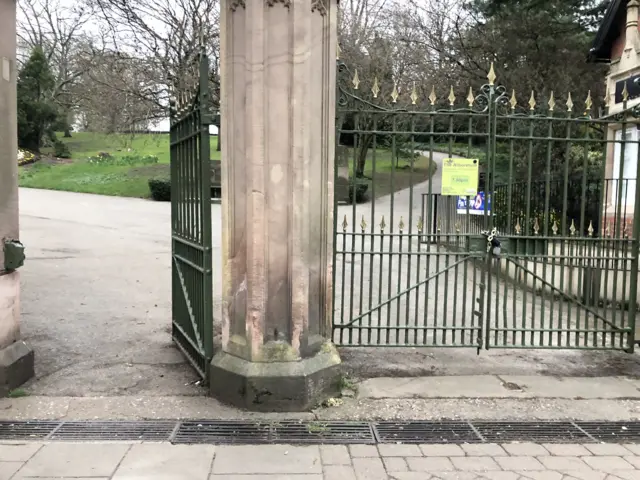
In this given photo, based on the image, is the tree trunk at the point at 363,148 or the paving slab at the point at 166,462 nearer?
the paving slab at the point at 166,462

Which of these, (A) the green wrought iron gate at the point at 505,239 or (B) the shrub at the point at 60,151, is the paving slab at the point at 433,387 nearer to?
(A) the green wrought iron gate at the point at 505,239

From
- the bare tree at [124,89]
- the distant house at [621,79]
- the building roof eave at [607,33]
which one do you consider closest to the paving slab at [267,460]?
the distant house at [621,79]

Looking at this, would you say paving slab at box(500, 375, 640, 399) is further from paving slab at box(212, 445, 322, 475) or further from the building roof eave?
the building roof eave

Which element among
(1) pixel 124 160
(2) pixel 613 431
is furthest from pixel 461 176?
(1) pixel 124 160

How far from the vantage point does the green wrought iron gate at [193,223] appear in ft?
15.5

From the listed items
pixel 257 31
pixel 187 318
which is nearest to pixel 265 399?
pixel 187 318

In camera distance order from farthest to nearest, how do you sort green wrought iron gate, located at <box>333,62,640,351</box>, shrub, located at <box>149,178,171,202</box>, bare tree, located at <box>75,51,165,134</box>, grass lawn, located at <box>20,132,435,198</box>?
grass lawn, located at <box>20,132,435,198</box> < shrub, located at <box>149,178,171,202</box> < bare tree, located at <box>75,51,165,134</box> < green wrought iron gate, located at <box>333,62,640,351</box>

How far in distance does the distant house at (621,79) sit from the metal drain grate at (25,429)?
6709 mm

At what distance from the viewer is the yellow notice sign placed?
5523 mm

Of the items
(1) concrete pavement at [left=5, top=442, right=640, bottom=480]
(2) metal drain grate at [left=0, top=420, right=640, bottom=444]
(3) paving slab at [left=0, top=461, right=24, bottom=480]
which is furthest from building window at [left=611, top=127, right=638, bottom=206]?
(3) paving slab at [left=0, top=461, right=24, bottom=480]

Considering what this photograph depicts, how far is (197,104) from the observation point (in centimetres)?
481

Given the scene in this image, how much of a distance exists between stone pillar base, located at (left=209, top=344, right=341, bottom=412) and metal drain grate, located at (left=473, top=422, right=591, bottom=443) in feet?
4.30

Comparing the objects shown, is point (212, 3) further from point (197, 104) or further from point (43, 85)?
point (43, 85)

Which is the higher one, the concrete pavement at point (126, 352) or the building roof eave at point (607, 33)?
the building roof eave at point (607, 33)
